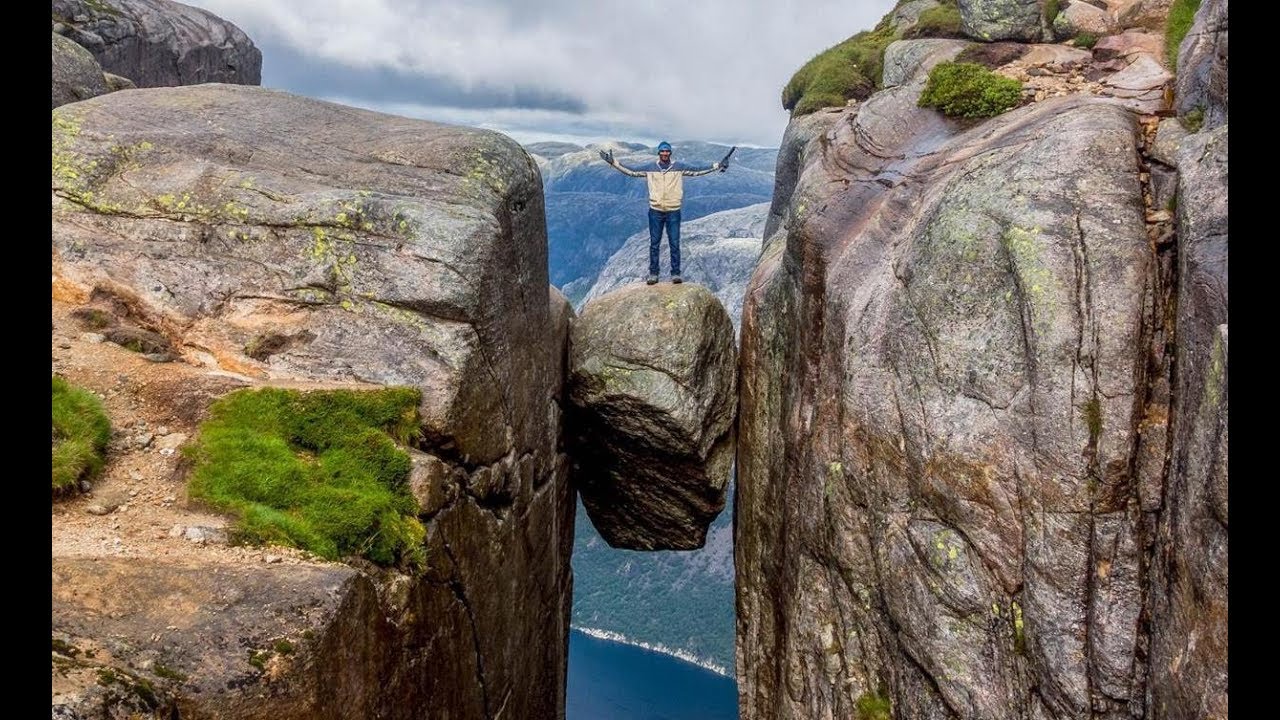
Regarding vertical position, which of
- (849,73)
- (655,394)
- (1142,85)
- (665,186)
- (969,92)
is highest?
(849,73)

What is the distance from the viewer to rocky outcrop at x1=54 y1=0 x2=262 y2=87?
167 ft

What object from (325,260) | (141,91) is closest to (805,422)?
(325,260)

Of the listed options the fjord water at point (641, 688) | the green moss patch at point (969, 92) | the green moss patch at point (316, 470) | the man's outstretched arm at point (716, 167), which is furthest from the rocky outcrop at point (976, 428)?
the fjord water at point (641, 688)

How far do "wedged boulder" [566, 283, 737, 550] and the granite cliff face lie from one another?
5701mm

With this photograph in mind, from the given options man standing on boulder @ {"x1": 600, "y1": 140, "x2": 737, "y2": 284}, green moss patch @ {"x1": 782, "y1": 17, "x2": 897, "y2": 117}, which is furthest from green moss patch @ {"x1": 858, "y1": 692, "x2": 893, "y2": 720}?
green moss patch @ {"x1": 782, "y1": 17, "x2": 897, "y2": 117}

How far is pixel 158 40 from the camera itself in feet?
182

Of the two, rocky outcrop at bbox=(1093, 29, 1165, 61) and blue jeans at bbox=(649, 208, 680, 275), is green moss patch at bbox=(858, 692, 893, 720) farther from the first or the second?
rocky outcrop at bbox=(1093, 29, 1165, 61)

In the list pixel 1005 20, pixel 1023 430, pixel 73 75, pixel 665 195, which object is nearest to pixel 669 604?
pixel 665 195

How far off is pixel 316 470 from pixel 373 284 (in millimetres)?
5195

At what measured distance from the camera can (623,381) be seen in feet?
86.6

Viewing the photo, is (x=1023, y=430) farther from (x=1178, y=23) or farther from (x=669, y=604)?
(x=669, y=604)

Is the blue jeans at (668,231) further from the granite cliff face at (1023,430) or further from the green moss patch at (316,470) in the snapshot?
the green moss patch at (316,470)

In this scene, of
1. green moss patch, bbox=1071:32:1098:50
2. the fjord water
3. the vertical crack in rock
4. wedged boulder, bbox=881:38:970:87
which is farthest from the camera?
the fjord water

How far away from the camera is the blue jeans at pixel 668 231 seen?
3044cm
